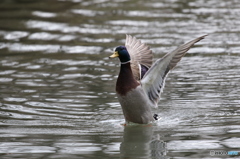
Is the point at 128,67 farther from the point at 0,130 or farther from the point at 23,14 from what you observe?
the point at 23,14

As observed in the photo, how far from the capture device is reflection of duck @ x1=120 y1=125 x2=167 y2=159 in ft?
21.6

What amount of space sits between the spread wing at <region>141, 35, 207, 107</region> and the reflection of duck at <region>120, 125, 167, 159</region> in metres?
0.57

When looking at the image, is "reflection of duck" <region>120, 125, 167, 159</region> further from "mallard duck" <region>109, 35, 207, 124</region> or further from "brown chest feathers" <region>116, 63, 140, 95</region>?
"brown chest feathers" <region>116, 63, 140, 95</region>

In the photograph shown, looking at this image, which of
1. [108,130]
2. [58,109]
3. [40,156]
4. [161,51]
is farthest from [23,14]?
[40,156]

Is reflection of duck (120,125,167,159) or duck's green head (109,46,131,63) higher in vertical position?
duck's green head (109,46,131,63)

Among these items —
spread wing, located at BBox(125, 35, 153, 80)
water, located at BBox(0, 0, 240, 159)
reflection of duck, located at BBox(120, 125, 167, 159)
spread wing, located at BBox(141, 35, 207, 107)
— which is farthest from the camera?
spread wing, located at BBox(125, 35, 153, 80)

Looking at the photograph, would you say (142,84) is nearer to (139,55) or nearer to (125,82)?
(125,82)

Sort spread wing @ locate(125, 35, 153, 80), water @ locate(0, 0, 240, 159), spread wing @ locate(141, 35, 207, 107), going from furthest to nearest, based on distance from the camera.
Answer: spread wing @ locate(125, 35, 153, 80), spread wing @ locate(141, 35, 207, 107), water @ locate(0, 0, 240, 159)

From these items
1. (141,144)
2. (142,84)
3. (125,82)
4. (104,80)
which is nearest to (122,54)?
(125,82)

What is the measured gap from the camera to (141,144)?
7141mm

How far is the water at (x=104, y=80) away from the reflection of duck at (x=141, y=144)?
0.04 ft

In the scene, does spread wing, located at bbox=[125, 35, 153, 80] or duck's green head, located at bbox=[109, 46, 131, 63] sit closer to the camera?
duck's green head, located at bbox=[109, 46, 131, 63]

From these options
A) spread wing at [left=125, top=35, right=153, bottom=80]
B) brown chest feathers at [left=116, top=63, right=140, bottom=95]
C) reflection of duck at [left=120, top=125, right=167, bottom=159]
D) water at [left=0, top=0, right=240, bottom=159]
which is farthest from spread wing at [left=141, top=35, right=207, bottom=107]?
spread wing at [left=125, top=35, right=153, bottom=80]

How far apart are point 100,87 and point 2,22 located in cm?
627
